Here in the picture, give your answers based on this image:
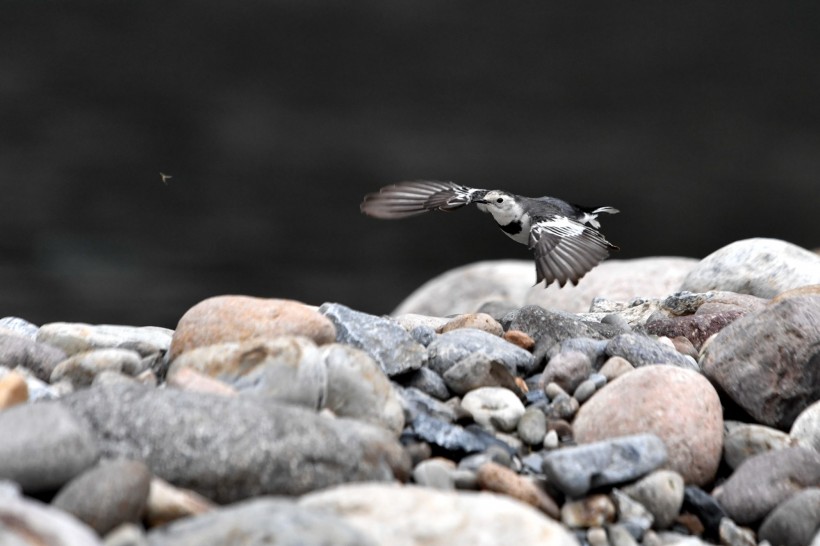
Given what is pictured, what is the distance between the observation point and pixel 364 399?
15.5ft

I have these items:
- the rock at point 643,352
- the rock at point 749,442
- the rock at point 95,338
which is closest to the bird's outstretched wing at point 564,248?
the rock at point 643,352

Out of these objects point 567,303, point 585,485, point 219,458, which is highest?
point 219,458

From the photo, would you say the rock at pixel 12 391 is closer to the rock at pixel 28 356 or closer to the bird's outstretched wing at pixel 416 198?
the rock at pixel 28 356

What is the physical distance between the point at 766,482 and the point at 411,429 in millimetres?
1548

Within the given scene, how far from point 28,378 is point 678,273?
6.90 m

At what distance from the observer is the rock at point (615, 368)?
17.6 feet

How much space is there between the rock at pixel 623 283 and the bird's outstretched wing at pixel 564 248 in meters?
3.36

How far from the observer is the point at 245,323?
5.10m

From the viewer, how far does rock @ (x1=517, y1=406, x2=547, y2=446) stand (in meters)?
4.93

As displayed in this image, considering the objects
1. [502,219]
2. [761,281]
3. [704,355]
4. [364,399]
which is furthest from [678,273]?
[364,399]

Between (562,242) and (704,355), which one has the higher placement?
(562,242)

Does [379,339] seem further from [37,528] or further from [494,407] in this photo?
[37,528]

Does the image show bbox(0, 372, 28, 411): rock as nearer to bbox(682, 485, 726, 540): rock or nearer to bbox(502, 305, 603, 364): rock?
bbox(502, 305, 603, 364): rock

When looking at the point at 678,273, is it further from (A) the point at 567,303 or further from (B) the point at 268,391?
(B) the point at 268,391
